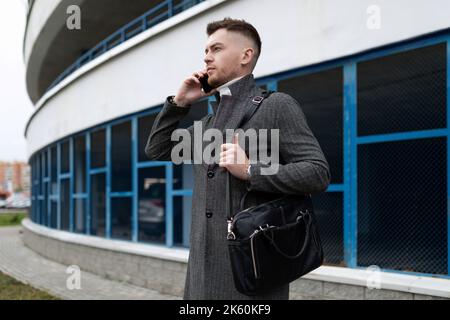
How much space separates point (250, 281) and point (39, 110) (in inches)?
562

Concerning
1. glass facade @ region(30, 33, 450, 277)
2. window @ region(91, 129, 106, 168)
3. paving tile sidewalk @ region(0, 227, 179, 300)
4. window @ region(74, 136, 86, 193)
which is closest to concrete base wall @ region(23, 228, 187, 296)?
paving tile sidewalk @ region(0, 227, 179, 300)

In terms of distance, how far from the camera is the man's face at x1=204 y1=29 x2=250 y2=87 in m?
1.73

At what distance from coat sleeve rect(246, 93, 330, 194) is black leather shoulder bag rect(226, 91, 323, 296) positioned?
0.09 m

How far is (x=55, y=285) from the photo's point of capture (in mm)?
8023

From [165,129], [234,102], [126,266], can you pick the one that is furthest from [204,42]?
[234,102]

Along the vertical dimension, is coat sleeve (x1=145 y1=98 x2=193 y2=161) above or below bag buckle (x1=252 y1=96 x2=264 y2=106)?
below

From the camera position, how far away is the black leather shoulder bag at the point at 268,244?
154 cm

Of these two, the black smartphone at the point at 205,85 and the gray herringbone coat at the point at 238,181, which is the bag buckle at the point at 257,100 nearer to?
the gray herringbone coat at the point at 238,181

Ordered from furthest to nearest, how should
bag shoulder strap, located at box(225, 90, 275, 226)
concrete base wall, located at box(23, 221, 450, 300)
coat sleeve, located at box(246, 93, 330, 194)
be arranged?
concrete base wall, located at box(23, 221, 450, 300)
bag shoulder strap, located at box(225, 90, 275, 226)
coat sleeve, located at box(246, 93, 330, 194)

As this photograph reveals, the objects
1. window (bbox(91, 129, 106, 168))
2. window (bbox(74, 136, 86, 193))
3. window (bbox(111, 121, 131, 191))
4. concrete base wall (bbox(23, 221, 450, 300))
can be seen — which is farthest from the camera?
window (bbox(74, 136, 86, 193))

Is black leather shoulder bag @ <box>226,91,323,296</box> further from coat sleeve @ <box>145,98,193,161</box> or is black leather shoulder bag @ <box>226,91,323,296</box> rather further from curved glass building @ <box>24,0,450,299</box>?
curved glass building @ <box>24,0,450,299</box>

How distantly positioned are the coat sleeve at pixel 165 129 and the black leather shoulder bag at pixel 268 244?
1.34ft
